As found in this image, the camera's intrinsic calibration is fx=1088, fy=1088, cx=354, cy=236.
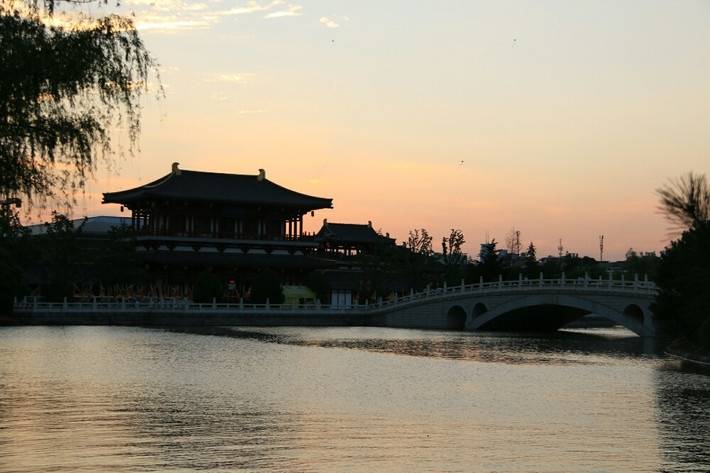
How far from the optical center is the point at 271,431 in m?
22.1

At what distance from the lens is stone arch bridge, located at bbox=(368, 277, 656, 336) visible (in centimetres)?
6328

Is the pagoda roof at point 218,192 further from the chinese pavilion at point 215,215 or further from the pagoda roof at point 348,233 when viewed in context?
the pagoda roof at point 348,233

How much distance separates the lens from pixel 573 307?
70.5m

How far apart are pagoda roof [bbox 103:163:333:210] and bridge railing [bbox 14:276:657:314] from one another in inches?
445

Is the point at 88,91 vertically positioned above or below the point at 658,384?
above

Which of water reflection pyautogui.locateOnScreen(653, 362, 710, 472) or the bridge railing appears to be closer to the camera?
water reflection pyautogui.locateOnScreen(653, 362, 710, 472)

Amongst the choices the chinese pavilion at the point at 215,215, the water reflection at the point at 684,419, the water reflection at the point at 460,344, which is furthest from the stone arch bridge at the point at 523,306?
the water reflection at the point at 684,419

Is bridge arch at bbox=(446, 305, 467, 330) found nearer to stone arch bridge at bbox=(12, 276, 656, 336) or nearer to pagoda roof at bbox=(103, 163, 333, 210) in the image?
stone arch bridge at bbox=(12, 276, 656, 336)

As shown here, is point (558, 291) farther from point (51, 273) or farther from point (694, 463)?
point (694, 463)

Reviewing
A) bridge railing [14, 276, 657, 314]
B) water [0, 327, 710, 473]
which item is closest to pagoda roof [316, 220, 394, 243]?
bridge railing [14, 276, 657, 314]

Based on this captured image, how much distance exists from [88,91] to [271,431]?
25.9 ft

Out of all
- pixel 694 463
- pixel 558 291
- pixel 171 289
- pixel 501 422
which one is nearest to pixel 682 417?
pixel 501 422

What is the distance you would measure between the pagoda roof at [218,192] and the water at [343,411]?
4038cm

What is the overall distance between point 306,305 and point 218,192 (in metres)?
15.0
